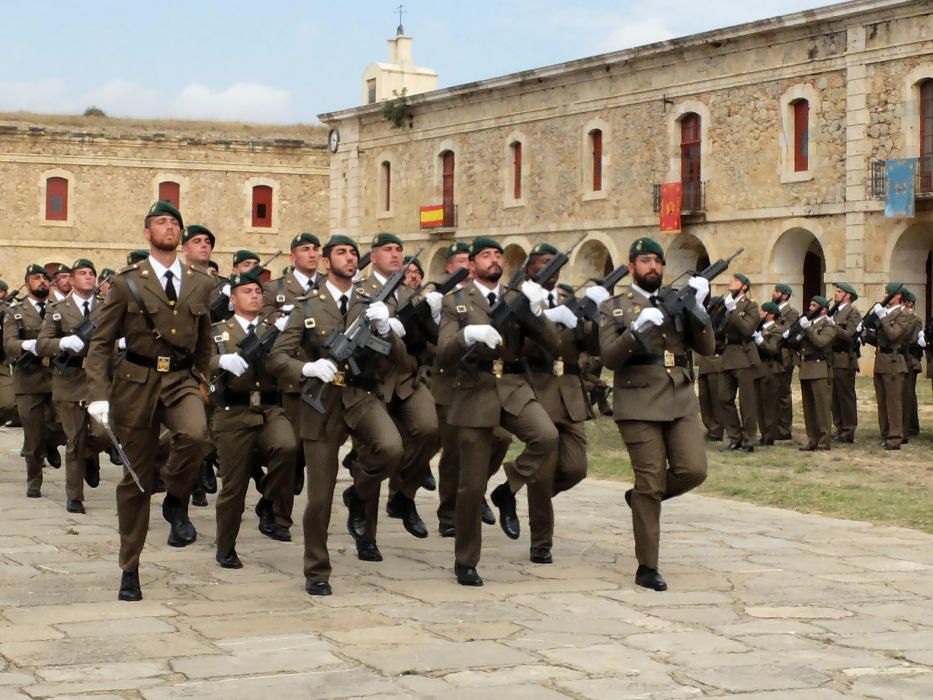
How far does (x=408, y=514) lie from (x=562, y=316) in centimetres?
198

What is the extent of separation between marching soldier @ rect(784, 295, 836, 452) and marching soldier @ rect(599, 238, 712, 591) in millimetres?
8461

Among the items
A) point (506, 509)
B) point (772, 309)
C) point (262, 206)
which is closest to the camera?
point (506, 509)

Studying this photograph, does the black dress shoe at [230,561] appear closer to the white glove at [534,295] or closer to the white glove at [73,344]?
the white glove at [534,295]

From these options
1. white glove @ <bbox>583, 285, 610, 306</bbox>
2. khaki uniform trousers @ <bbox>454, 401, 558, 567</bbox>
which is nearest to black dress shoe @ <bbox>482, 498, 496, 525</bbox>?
khaki uniform trousers @ <bbox>454, 401, 558, 567</bbox>

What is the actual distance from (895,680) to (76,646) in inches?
138

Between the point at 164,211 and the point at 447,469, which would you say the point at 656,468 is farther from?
the point at 164,211

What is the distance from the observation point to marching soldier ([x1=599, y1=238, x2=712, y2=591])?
Result: 7949 mm

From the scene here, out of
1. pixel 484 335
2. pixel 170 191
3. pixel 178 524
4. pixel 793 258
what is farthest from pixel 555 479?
pixel 170 191

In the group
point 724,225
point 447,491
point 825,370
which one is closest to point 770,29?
point 724,225

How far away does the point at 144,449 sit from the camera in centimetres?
765

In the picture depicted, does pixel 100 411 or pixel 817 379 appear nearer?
pixel 100 411

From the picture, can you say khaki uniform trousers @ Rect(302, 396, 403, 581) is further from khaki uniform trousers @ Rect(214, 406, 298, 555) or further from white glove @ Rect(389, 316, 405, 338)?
khaki uniform trousers @ Rect(214, 406, 298, 555)

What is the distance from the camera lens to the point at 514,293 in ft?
27.0

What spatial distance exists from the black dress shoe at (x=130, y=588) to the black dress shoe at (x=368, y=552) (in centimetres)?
169
